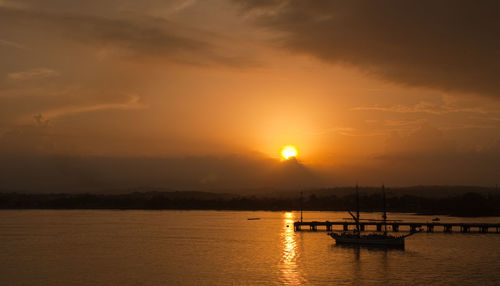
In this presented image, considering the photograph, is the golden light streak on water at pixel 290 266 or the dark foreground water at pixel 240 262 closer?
the golden light streak on water at pixel 290 266

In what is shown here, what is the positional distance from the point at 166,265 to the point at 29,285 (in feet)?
65.3

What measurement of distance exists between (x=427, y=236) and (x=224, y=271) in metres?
74.6

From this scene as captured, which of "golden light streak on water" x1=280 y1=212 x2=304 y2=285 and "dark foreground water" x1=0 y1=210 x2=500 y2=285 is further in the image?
"dark foreground water" x1=0 y1=210 x2=500 y2=285

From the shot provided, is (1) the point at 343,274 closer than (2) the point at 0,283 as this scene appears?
Result: No

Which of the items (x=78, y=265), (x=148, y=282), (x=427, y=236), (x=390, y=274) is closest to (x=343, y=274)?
(x=390, y=274)

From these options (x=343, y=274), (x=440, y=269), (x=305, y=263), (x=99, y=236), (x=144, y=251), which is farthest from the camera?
(x=99, y=236)

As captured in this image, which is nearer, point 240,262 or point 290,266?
point 290,266

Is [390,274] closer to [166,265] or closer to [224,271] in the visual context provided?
[224,271]

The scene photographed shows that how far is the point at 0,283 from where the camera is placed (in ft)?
187

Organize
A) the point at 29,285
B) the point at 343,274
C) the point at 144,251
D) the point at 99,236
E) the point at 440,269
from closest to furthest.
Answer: the point at 29,285 < the point at 343,274 < the point at 440,269 < the point at 144,251 < the point at 99,236

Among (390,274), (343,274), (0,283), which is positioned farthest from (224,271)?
(0,283)

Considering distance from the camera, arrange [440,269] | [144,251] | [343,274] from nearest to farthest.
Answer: [343,274] → [440,269] → [144,251]

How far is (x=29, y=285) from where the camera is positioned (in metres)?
56.3

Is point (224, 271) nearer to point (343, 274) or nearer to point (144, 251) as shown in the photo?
point (343, 274)
